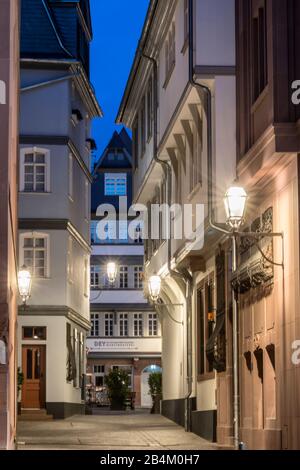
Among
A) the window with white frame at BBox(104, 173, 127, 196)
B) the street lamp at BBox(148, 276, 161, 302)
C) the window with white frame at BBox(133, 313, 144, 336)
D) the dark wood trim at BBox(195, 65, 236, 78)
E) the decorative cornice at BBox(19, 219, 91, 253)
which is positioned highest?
the window with white frame at BBox(104, 173, 127, 196)

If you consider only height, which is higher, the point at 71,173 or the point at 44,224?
the point at 71,173

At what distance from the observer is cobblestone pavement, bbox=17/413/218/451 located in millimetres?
25094

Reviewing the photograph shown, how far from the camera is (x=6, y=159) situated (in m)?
18.2

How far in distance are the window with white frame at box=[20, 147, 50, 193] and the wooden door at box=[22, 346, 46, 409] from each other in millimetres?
5566

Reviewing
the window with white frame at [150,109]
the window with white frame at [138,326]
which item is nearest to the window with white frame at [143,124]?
the window with white frame at [150,109]

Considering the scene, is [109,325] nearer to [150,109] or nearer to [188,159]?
[150,109]

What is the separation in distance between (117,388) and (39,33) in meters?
17.7

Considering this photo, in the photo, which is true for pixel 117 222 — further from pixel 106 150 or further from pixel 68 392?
pixel 68 392

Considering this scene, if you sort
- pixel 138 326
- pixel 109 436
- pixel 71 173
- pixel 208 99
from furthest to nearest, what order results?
pixel 138 326, pixel 71 173, pixel 109 436, pixel 208 99

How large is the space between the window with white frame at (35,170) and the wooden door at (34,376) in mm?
5566

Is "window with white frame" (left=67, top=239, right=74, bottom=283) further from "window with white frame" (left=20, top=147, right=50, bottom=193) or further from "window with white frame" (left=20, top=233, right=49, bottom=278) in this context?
"window with white frame" (left=20, top=147, right=50, bottom=193)

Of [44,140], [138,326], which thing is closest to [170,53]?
[44,140]

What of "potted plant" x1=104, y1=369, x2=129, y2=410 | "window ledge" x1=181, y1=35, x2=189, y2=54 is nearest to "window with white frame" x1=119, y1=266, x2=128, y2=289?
"potted plant" x1=104, y1=369, x2=129, y2=410

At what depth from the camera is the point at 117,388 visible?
56094mm
